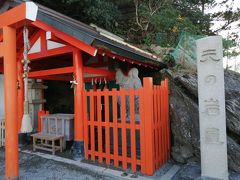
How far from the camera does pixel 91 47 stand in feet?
14.4

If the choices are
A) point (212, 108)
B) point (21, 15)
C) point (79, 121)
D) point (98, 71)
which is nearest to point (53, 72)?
point (98, 71)

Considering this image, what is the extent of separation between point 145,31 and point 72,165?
8311 mm

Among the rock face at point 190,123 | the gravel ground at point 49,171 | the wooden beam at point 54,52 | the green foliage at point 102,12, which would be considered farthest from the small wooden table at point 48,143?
the green foliage at point 102,12

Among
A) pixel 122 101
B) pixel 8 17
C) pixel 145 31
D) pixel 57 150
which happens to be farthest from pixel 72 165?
pixel 145 31

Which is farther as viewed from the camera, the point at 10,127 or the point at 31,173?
the point at 31,173

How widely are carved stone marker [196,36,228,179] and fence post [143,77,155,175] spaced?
920mm

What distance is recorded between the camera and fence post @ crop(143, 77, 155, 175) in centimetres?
395

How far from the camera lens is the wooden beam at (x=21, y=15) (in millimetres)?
3205

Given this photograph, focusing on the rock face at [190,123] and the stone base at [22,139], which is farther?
the stone base at [22,139]

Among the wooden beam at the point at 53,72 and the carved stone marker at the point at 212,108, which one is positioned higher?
the wooden beam at the point at 53,72

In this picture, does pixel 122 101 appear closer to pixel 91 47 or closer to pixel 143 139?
pixel 143 139

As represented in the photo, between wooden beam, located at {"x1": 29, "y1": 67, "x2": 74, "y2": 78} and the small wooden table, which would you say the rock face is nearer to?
wooden beam, located at {"x1": 29, "y1": 67, "x2": 74, "y2": 78}

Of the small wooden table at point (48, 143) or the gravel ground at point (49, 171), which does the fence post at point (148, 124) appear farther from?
the small wooden table at point (48, 143)

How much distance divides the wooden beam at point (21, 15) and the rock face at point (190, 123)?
139 inches
